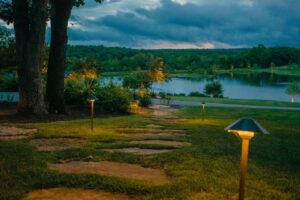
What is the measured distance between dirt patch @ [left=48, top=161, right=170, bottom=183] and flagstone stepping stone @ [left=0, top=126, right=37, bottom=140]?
2800 millimetres

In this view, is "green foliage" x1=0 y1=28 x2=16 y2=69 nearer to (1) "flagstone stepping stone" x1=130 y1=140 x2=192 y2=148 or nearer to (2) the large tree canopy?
(2) the large tree canopy

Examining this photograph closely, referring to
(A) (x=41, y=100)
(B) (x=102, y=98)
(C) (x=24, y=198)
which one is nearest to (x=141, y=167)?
(C) (x=24, y=198)

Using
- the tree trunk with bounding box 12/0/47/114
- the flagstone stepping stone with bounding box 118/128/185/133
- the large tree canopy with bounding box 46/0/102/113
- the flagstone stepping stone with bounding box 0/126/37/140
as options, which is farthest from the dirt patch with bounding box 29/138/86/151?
the large tree canopy with bounding box 46/0/102/113

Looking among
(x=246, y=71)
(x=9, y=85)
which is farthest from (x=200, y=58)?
(x=9, y=85)

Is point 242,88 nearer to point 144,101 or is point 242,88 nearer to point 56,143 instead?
point 144,101

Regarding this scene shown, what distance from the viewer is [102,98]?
53.0ft

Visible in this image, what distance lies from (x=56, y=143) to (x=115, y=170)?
2.55 metres

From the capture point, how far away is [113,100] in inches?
630

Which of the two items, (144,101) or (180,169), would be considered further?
(144,101)

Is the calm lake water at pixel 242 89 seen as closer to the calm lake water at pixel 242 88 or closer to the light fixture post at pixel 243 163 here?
the calm lake water at pixel 242 88

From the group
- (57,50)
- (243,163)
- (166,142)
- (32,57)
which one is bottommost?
(166,142)

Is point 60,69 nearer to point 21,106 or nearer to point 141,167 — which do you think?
point 21,106

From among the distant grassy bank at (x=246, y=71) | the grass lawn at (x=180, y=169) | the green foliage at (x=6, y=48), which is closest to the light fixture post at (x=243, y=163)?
the grass lawn at (x=180, y=169)

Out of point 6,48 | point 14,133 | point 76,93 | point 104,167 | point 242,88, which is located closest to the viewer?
point 104,167
